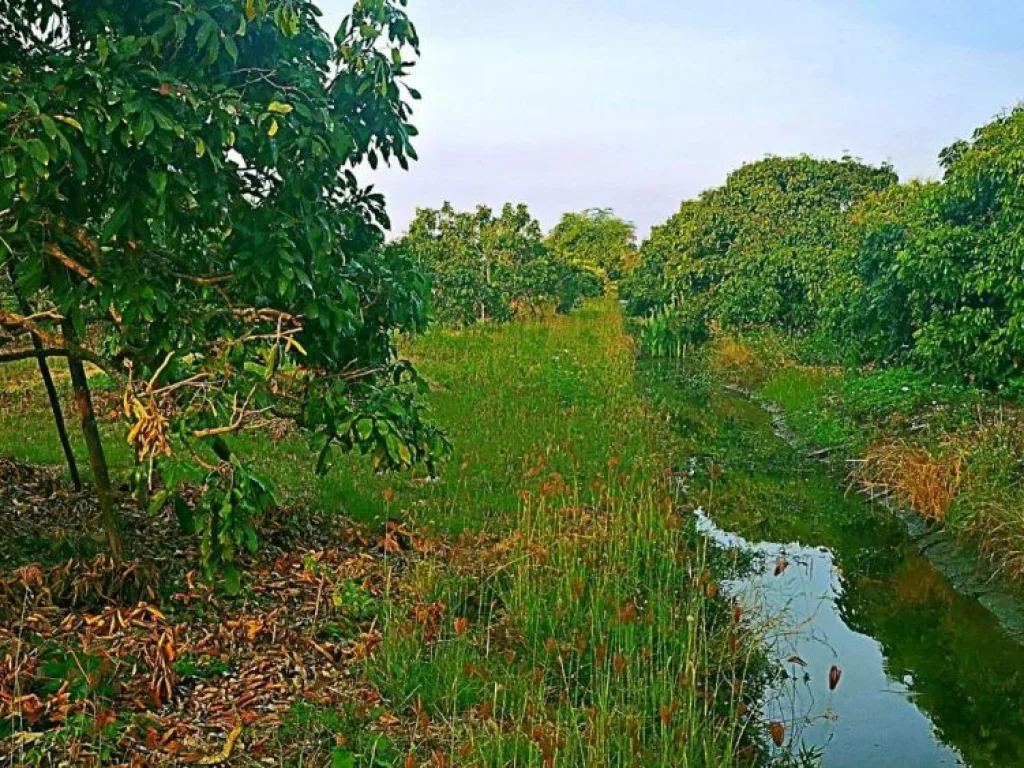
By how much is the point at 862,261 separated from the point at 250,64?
12289mm

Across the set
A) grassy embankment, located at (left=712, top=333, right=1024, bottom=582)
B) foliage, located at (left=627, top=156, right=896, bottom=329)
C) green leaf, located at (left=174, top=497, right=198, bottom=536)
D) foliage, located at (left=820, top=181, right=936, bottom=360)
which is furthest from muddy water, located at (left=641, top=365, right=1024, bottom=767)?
foliage, located at (left=627, top=156, right=896, bottom=329)

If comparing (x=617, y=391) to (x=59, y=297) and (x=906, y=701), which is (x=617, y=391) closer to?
(x=906, y=701)

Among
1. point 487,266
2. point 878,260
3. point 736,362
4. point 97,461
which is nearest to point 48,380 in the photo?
point 97,461

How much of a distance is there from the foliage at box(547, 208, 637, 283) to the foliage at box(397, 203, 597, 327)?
60.4 ft

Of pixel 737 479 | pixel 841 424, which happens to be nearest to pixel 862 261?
pixel 841 424

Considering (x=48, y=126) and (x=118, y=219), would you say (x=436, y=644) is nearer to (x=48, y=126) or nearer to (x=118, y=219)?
(x=118, y=219)

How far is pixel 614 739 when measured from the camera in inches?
156

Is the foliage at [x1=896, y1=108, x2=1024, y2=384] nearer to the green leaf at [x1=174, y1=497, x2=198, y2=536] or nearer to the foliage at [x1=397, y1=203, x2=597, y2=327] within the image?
the green leaf at [x1=174, y1=497, x2=198, y2=536]

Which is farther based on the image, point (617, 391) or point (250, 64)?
point (617, 391)

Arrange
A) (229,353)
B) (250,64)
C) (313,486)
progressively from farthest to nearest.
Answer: (313,486), (250,64), (229,353)

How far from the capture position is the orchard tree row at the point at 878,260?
428 inches

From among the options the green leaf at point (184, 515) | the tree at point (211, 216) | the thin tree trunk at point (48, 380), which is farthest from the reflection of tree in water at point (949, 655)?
the thin tree trunk at point (48, 380)

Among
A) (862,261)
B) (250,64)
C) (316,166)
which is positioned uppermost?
(250,64)

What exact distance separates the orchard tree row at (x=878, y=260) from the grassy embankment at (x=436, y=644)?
17.6 ft
